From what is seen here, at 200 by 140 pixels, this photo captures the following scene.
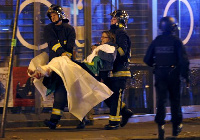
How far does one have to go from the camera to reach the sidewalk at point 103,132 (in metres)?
8.65

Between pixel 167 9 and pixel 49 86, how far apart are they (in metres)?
3.57

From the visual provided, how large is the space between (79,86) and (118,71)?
2.92ft

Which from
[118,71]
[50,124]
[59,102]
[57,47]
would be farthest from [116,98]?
[57,47]

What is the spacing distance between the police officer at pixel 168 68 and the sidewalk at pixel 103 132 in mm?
498

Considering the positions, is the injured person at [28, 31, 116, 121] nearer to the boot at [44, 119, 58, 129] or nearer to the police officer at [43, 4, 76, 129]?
the police officer at [43, 4, 76, 129]

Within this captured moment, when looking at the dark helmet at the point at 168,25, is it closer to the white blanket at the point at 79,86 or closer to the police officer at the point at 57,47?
the white blanket at the point at 79,86

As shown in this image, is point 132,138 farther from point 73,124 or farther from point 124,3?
point 124,3

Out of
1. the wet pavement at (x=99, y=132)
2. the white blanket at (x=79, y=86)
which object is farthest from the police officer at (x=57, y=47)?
the wet pavement at (x=99, y=132)

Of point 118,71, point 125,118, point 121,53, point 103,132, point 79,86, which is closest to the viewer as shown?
point 79,86

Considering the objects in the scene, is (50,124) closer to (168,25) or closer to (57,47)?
(57,47)

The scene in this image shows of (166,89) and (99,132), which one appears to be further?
(99,132)

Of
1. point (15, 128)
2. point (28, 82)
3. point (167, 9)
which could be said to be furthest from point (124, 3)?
point (15, 128)

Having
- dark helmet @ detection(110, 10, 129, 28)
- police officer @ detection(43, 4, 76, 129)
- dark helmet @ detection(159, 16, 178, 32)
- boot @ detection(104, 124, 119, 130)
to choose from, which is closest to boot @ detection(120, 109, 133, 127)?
boot @ detection(104, 124, 119, 130)

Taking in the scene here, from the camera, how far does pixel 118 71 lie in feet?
31.6
